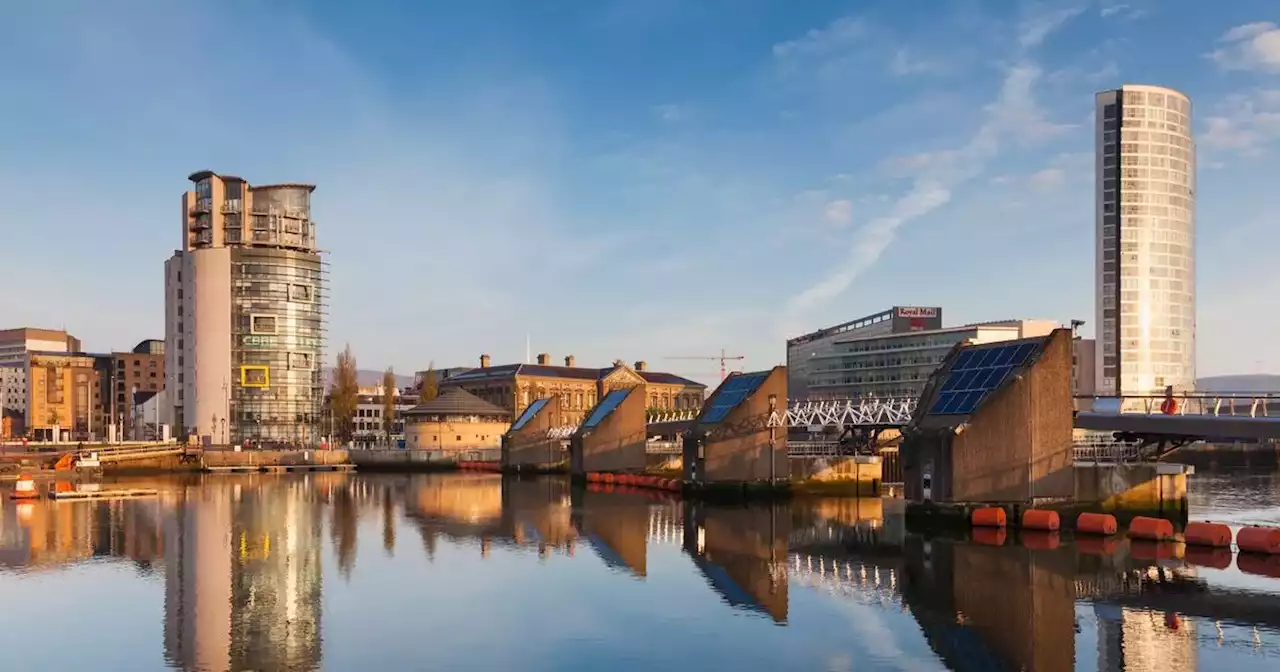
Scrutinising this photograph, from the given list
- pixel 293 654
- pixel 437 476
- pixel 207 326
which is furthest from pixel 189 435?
pixel 293 654

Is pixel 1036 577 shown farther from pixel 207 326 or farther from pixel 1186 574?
pixel 207 326

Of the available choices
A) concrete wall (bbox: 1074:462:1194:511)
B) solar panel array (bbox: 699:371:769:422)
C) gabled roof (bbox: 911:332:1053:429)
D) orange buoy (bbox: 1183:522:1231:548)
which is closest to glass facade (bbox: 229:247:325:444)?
solar panel array (bbox: 699:371:769:422)

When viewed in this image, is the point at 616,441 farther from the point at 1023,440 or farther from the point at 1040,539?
the point at 1040,539

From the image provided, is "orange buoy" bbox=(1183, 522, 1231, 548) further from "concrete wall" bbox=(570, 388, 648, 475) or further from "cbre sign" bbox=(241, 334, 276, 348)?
"cbre sign" bbox=(241, 334, 276, 348)

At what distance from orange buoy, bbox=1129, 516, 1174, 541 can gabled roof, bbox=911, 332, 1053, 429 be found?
981 centimetres

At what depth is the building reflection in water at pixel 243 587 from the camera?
32594 mm

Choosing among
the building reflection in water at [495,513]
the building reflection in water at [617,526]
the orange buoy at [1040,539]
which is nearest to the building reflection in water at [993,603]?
the orange buoy at [1040,539]

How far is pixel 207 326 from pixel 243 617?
139048 millimetres

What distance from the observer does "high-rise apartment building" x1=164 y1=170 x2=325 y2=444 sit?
167000 millimetres

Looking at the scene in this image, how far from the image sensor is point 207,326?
6550 inches

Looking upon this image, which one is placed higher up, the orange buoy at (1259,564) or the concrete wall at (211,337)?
the concrete wall at (211,337)

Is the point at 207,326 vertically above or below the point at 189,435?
above

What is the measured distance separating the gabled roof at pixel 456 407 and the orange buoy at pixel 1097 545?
4469 inches

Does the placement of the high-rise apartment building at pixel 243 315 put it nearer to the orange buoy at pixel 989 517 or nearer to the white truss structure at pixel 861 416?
the white truss structure at pixel 861 416
